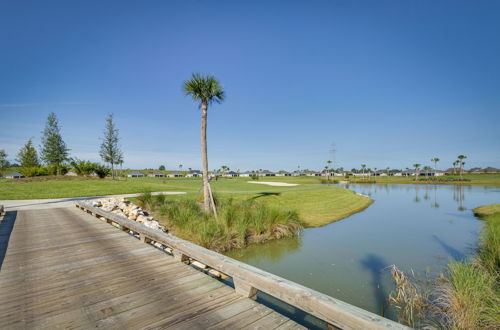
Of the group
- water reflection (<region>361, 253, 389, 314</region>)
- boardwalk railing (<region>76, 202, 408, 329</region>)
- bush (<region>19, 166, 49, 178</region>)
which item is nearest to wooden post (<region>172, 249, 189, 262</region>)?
boardwalk railing (<region>76, 202, 408, 329</region>)

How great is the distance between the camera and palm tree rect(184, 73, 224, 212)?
12.4m

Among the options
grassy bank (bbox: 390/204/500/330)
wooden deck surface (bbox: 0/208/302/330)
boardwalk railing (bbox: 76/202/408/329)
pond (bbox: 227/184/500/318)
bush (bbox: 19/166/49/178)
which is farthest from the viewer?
bush (bbox: 19/166/49/178)

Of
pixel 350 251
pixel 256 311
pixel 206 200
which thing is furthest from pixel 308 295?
pixel 206 200

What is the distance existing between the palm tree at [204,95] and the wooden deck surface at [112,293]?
6.22m

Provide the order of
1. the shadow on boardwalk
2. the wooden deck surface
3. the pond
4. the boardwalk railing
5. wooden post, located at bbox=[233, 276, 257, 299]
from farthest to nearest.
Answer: the pond → the shadow on boardwalk → wooden post, located at bbox=[233, 276, 257, 299] → the wooden deck surface → the boardwalk railing

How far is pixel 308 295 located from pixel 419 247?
11470mm

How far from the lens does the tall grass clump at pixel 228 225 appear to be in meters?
9.61

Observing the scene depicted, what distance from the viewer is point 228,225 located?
11.0 meters

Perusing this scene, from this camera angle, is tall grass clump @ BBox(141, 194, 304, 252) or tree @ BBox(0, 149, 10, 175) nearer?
tall grass clump @ BBox(141, 194, 304, 252)

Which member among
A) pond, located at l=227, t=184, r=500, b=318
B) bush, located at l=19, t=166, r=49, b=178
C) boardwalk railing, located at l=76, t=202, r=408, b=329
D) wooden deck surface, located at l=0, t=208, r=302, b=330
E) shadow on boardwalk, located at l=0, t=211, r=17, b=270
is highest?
bush, located at l=19, t=166, r=49, b=178

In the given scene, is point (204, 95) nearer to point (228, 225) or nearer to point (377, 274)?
point (228, 225)

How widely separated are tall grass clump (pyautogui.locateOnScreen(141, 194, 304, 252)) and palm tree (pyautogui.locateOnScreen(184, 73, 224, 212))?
148 cm

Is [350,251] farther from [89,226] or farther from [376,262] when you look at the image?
[89,226]

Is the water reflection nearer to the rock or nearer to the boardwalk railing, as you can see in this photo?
the boardwalk railing
